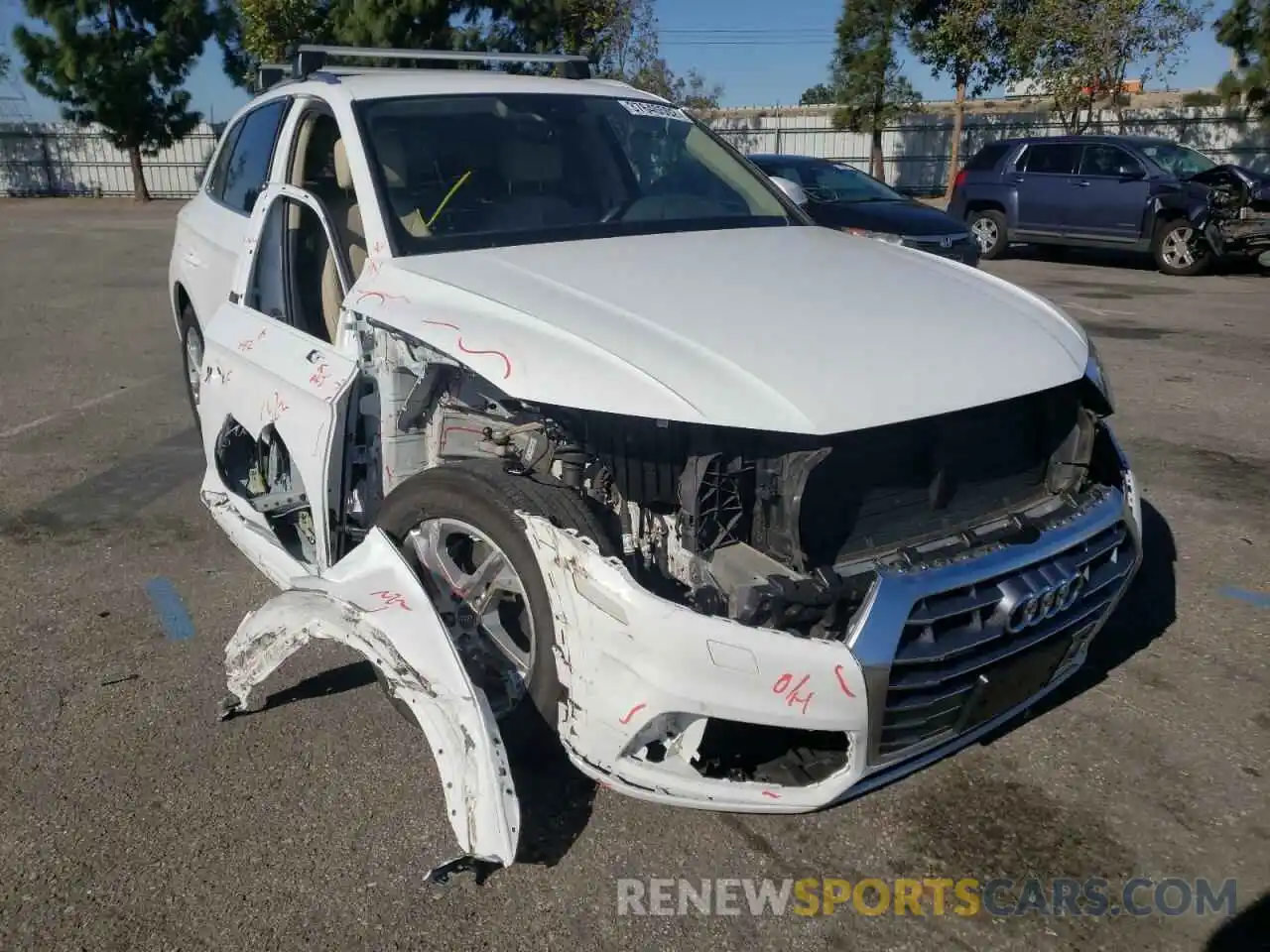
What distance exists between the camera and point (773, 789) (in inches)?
99.7

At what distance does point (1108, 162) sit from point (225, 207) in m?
12.7

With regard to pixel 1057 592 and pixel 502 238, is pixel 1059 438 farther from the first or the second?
pixel 502 238

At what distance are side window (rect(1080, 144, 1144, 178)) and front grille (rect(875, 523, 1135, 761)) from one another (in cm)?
1320

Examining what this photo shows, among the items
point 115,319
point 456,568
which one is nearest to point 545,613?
point 456,568

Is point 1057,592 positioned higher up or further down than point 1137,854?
higher up

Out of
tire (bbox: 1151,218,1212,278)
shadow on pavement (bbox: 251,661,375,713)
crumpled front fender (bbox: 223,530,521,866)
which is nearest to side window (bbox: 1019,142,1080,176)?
tire (bbox: 1151,218,1212,278)

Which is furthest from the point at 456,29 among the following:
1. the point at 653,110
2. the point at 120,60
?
the point at 653,110

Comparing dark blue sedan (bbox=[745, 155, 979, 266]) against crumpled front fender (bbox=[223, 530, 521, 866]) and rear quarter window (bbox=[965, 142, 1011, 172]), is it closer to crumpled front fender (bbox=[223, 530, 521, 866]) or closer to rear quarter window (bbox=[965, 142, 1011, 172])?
rear quarter window (bbox=[965, 142, 1011, 172])

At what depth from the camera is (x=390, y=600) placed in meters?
2.88

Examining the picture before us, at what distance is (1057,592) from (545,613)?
1300 mm

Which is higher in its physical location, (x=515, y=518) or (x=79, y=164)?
(x=515, y=518)

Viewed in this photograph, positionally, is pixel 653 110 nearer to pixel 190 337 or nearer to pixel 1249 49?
pixel 190 337

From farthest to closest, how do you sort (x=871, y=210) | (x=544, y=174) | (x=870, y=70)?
(x=870, y=70)
(x=871, y=210)
(x=544, y=174)

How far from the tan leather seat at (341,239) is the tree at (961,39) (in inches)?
833
